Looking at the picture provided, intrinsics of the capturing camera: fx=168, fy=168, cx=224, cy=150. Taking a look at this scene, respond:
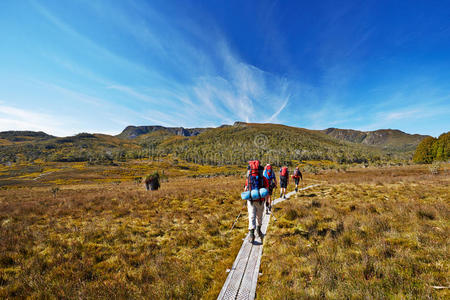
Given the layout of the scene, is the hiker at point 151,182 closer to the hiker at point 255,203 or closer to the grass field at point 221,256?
the grass field at point 221,256

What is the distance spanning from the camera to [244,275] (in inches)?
171

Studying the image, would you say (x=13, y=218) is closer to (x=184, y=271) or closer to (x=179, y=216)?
(x=179, y=216)

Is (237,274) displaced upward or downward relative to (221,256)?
upward

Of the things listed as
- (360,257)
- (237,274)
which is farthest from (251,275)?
(360,257)

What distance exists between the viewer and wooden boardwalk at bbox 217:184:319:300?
373cm

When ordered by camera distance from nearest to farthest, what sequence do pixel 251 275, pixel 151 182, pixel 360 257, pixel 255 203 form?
pixel 251 275, pixel 360 257, pixel 255 203, pixel 151 182

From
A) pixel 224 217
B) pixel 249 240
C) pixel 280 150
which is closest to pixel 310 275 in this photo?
pixel 249 240

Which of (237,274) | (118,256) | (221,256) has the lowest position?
(118,256)

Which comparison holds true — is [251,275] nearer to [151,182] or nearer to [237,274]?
[237,274]

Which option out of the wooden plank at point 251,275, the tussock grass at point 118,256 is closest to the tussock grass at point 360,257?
the wooden plank at point 251,275

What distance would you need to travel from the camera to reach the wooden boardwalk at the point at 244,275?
12.2 ft

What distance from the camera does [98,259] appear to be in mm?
5520

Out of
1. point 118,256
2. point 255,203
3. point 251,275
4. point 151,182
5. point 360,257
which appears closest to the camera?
point 251,275

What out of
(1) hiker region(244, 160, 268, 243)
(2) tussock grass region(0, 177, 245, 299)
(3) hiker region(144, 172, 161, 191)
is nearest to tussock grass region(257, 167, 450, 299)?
(1) hiker region(244, 160, 268, 243)
